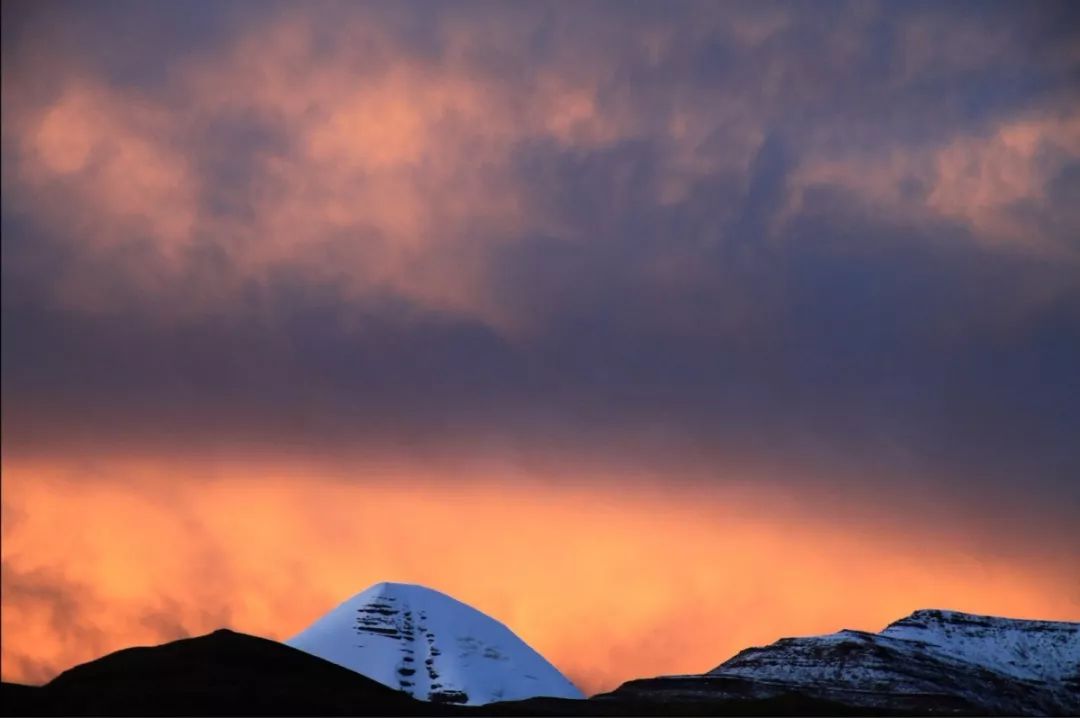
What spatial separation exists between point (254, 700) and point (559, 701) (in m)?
45.7

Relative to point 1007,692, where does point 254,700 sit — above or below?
below

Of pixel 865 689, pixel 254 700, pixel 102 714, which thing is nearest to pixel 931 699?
pixel 865 689

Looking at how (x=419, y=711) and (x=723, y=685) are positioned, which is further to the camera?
(x=723, y=685)

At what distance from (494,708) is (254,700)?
87.6ft

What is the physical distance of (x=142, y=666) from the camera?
439ft

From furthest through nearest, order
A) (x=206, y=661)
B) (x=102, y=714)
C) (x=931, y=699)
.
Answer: (x=931, y=699) → (x=206, y=661) → (x=102, y=714)

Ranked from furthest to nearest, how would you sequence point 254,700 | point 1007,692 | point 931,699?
point 1007,692 → point 931,699 → point 254,700

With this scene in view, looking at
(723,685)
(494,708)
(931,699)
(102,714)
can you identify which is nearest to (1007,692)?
(931,699)

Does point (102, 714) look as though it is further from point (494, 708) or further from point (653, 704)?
point (653, 704)

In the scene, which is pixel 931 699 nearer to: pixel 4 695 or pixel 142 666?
pixel 142 666

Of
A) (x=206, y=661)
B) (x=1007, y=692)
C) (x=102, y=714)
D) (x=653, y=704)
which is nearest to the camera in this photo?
(x=102, y=714)

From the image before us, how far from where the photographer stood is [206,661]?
454 ft

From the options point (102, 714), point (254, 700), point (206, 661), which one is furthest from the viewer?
point (206, 661)

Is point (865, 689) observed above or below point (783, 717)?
above
